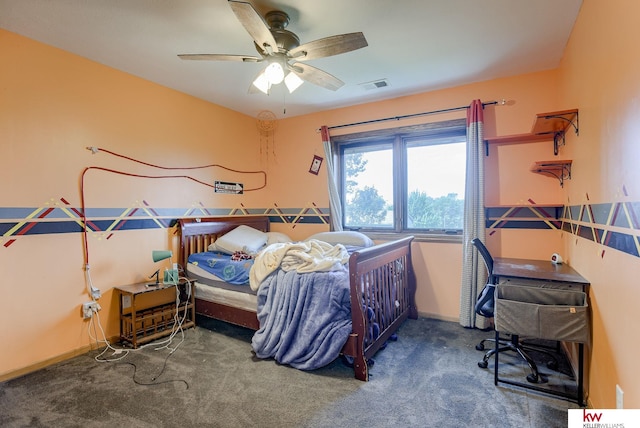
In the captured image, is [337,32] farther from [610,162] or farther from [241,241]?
[241,241]

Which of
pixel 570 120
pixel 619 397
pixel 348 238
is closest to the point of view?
pixel 619 397

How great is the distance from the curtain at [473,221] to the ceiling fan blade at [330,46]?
181 centimetres

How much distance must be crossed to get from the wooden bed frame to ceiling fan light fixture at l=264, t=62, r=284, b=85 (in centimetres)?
136

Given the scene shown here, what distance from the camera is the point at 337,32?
2404 mm

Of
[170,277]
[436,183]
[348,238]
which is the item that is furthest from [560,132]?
[170,277]

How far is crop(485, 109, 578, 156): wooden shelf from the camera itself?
2.32 m

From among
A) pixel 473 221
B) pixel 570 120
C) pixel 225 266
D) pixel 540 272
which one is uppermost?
pixel 570 120

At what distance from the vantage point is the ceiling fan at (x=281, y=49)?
1870 millimetres

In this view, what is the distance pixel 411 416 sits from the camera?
1860 mm

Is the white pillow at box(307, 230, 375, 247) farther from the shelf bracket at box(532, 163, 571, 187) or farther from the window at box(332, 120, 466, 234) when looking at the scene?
the shelf bracket at box(532, 163, 571, 187)

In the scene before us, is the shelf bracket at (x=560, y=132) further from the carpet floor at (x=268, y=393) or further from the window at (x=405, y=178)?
the carpet floor at (x=268, y=393)

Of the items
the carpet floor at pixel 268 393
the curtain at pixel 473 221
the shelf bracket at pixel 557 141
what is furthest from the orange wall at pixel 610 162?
the curtain at pixel 473 221

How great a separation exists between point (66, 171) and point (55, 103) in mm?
552

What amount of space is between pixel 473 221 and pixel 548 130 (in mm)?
1020
